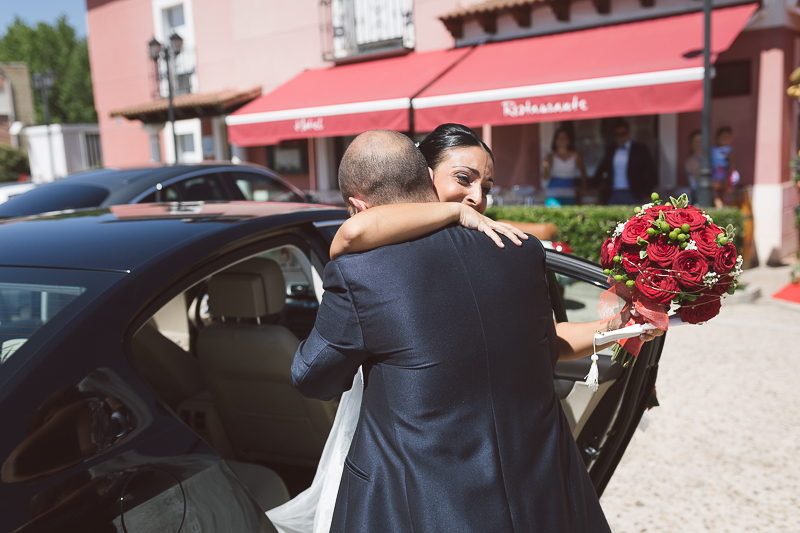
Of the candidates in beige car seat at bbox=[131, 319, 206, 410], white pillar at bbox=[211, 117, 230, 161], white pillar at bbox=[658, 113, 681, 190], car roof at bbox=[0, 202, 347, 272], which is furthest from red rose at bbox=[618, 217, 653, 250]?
white pillar at bbox=[211, 117, 230, 161]

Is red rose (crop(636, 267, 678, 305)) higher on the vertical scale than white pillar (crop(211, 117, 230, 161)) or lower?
lower

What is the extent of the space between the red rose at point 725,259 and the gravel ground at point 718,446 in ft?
3.17

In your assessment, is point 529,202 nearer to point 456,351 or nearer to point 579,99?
point 579,99

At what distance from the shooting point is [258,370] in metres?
2.59

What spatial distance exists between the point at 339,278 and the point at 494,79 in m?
8.53

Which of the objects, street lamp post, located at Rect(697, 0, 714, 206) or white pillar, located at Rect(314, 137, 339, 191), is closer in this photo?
street lamp post, located at Rect(697, 0, 714, 206)

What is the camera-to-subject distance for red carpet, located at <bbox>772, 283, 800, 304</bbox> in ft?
23.5

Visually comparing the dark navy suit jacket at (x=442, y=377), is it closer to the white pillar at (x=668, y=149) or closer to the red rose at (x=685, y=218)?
the red rose at (x=685, y=218)

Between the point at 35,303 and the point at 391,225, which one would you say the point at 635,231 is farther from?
the point at 35,303

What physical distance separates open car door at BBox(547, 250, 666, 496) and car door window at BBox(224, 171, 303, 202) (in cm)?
461

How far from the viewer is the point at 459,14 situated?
1098 cm

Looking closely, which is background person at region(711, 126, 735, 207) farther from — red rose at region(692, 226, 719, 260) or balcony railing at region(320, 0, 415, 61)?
red rose at region(692, 226, 719, 260)

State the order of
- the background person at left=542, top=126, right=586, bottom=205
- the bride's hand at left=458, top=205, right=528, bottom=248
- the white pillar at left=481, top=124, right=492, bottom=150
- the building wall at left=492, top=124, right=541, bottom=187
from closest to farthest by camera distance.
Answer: the bride's hand at left=458, top=205, right=528, bottom=248, the background person at left=542, top=126, right=586, bottom=205, the building wall at left=492, top=124, right=541, bottom=187, the white pillar at left=481, top=124, right=492, bottom=150

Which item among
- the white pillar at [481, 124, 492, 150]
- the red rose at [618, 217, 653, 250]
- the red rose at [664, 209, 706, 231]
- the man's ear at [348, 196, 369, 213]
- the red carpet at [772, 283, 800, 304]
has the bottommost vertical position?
the red carpet at [772, 283, 800, 304]
